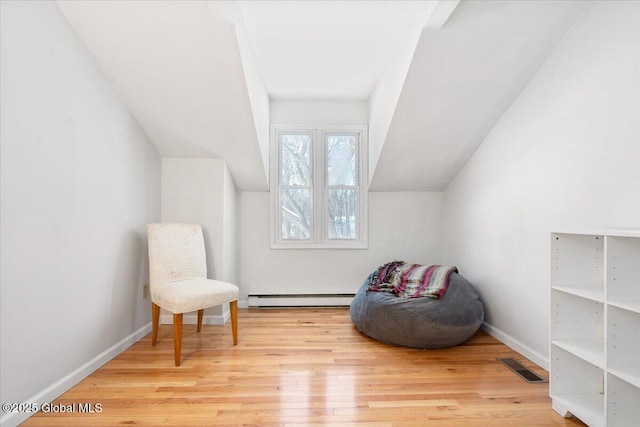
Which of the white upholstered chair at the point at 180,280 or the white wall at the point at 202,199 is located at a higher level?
the white wall at the point at 202,199

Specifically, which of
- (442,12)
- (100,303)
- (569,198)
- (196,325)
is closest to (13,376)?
(100,303)

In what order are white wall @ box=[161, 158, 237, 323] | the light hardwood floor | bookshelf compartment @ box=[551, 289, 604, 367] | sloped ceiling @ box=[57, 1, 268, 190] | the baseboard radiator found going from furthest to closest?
the baseboard radiator → white wall @ box=[161, 158, 237, 323] → sloped ceiling @ box=[57, 1, 268, 190] → bookshelf compartment @ box=[551, 289, 604, 367] → the light hardwood floor

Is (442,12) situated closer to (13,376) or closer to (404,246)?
(404,246)

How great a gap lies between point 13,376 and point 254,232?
2.56 metres

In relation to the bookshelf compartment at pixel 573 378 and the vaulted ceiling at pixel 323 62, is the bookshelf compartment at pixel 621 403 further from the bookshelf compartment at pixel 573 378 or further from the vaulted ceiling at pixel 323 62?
the vaulted ceiling at pixel 323 62

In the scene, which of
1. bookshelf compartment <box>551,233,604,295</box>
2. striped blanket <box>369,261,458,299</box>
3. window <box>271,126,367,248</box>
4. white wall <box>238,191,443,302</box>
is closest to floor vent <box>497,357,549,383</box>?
striped blanket <box>369,261,458,299</box>

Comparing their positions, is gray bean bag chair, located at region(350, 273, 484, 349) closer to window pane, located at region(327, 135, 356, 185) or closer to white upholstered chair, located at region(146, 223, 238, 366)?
white upholstered chair, located at region(146, 223, 238, 366)

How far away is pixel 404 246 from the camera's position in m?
4.09

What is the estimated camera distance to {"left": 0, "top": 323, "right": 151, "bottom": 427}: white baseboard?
160 centimetres

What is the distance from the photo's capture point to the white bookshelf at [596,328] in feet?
4.86

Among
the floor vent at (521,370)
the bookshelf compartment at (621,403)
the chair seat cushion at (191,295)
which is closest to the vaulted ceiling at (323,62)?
the chair seat cushion at (191,295)

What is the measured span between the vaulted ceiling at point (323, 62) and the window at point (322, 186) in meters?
0.54

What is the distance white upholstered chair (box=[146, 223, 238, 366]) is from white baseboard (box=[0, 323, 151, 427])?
219mm

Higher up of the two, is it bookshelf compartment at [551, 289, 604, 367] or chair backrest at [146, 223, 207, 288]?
chair backrest at [146, 223, 207, 288]
